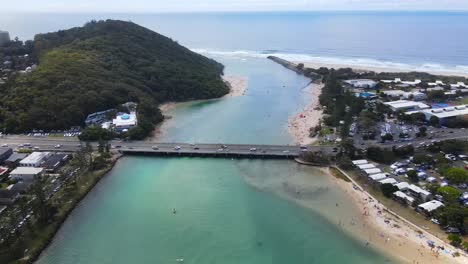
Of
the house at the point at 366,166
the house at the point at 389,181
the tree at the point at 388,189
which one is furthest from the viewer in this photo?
the house at the point at 366,166

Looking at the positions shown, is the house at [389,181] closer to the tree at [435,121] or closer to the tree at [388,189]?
the tree at [388,189]

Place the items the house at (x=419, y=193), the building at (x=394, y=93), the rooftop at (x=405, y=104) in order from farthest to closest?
the building at (x=394, y=93), the rooftop at (x=405, y=104), the house at (x=419, y=193)

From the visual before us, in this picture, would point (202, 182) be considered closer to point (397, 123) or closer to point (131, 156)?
point (131, 156)

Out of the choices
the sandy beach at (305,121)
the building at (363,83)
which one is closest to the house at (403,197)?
the sandy beach at (305,121)

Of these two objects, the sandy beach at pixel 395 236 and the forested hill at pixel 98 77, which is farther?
the forested hill at pixel 98 77

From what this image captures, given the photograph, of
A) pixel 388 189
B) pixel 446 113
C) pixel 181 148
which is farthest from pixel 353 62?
pixel 388 189

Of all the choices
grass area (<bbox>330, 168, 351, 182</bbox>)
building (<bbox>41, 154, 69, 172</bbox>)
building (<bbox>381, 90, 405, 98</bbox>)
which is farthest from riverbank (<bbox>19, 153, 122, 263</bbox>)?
building (<bbox>381, 90, 405, 98</bbox>)

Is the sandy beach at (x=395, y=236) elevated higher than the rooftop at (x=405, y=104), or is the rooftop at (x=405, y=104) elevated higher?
the rooftop at (x=405, y=104)

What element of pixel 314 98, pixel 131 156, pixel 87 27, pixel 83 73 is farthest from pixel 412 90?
pixel 87 27
